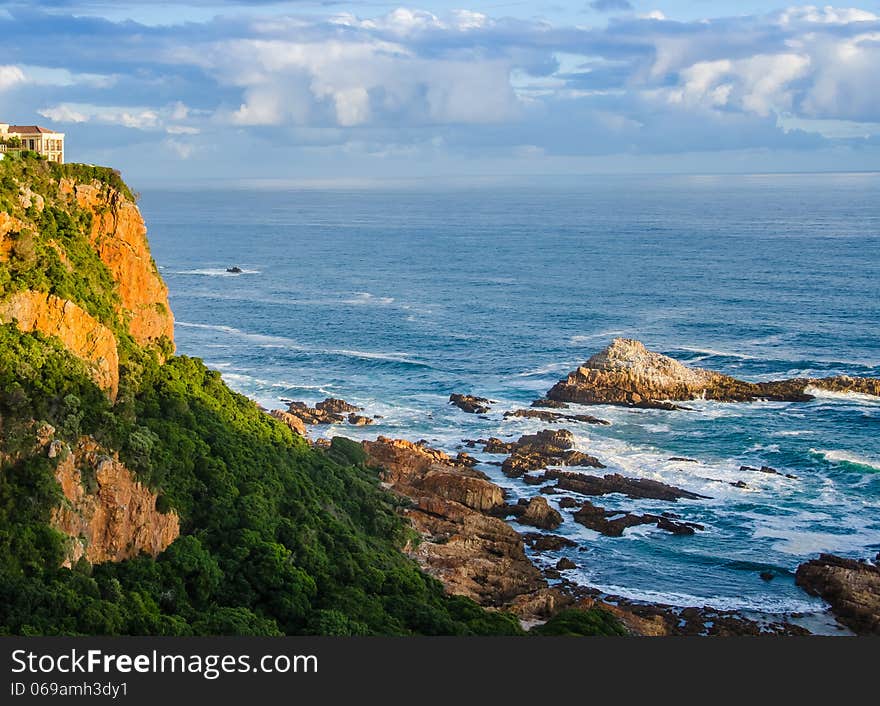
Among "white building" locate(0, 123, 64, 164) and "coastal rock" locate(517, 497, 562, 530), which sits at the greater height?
"white building" locate(0, 123, 64, 164)

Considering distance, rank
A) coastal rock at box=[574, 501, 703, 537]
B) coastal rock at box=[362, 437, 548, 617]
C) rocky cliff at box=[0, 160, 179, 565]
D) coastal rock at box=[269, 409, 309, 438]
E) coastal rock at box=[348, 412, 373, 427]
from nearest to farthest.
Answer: rocky cliff at box=[0, 160, 179, 565] → coastal rock at box=[362, 437, 548, 617] → coastal rock at box=[574, 501, 703, 537] → coastal rock at box=[269, 409, 309, 438] → coastal rock at box=[348, 412, 373, 427]

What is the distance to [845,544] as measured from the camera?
53.7 m

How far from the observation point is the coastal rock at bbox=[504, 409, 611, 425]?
74.8 meters

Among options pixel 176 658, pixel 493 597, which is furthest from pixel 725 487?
pixel 176 658

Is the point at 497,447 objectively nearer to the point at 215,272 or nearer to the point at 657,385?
the point at 657,385

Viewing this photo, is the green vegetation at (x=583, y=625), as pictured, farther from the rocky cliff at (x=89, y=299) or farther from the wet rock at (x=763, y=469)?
the wet rock at (x=763, y=469)

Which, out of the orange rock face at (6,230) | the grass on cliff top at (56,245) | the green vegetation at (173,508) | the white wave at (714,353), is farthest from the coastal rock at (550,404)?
the orange rock face at (6,230)

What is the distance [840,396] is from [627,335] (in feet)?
86.5

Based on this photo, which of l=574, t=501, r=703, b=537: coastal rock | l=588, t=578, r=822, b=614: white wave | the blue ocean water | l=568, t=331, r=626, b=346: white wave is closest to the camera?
l=588, t=578, r=822, b=614: white wave

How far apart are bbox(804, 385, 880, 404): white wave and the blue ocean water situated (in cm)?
26

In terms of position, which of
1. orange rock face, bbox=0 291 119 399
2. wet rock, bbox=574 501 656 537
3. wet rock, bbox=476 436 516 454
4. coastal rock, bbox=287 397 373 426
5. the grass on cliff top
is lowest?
wet rock, bbox=574 501 656 537

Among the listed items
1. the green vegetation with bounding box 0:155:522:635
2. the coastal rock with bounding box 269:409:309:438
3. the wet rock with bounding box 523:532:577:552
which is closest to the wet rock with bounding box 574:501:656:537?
the wet rock with bounding box 523:532:577:552

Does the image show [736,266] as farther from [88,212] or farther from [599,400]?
[88,212]

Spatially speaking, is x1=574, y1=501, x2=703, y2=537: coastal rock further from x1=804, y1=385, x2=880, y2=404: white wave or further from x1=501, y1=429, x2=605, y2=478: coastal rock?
x1=804, y1=385, x2=880, y2=404: white wave
